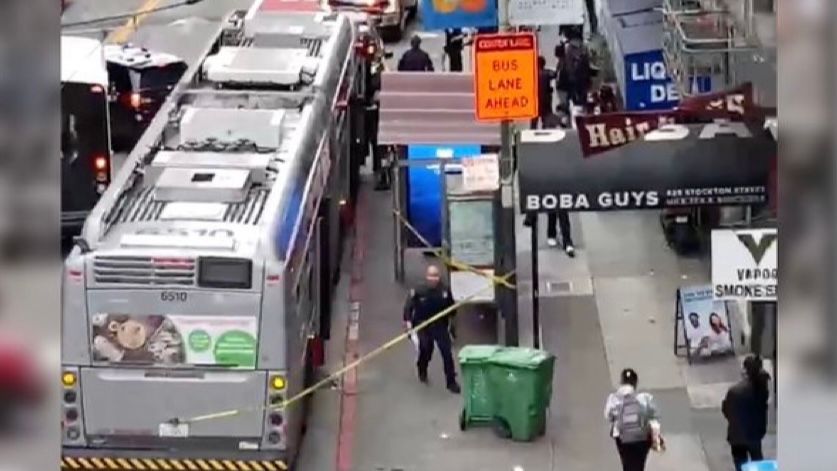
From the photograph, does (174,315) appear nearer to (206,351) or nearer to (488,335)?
(206,351)

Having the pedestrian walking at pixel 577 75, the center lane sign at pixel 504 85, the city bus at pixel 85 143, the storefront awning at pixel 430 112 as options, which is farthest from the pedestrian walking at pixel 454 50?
the center lane sign at pixel 504 85

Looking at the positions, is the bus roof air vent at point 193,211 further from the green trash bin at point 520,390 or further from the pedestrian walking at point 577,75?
the pedestrian walking at point 577,75

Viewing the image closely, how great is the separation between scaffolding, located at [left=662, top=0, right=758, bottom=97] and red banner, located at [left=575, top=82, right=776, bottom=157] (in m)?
0.49

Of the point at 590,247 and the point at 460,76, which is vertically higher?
the point at 460,76

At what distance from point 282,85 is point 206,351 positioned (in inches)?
253

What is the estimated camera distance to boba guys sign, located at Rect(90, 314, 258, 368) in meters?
14.1

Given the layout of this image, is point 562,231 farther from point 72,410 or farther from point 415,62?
point 72,410

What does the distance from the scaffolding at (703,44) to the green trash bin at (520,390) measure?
12.7 ft

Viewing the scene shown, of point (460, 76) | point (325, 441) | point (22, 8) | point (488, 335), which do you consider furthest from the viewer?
point (460, 76)

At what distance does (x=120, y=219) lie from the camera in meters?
15.1

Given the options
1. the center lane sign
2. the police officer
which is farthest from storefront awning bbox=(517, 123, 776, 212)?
the police officer

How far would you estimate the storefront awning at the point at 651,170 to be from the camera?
16.9 metres

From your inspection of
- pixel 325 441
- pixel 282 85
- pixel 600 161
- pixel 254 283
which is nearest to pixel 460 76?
pixel 282 85

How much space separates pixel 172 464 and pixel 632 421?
395 cm
